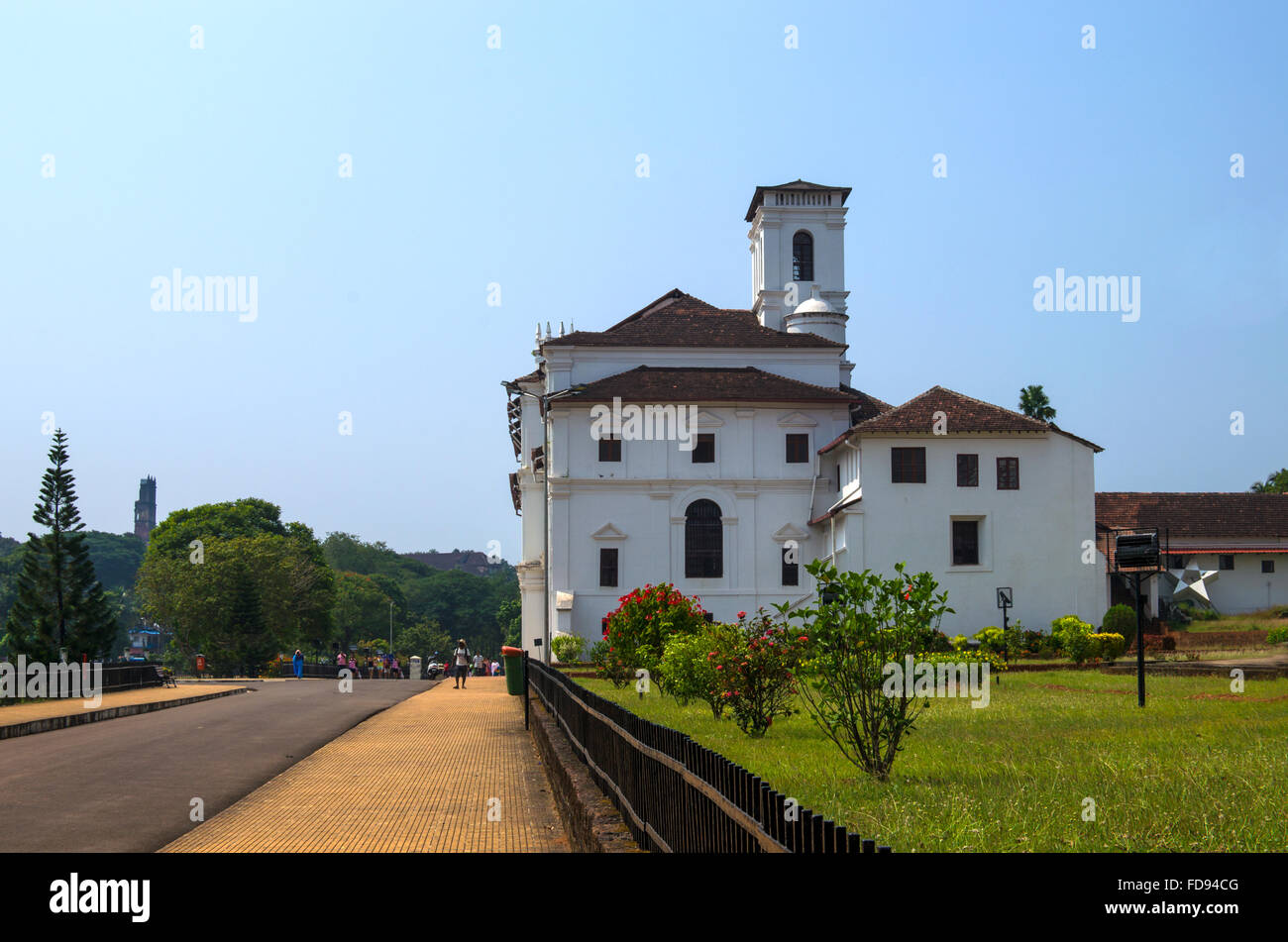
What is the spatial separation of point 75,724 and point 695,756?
1955 centimetres

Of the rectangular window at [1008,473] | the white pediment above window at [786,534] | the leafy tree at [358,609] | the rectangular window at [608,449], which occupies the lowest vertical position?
the leafy tree at [358,609]

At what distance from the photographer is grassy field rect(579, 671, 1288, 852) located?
676cm

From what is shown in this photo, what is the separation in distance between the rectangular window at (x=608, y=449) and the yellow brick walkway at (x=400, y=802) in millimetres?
31941

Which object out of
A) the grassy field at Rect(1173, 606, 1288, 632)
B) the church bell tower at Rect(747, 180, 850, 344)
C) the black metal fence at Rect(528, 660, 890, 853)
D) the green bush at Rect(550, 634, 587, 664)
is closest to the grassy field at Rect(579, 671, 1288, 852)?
the black metal fence at Rect(528, 660, 890, 853)

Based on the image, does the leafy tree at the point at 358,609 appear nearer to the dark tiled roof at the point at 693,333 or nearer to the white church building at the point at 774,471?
the white church building at the point at 774,471

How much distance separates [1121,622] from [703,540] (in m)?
17.2

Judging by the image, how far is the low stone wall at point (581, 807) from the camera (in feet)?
23.8

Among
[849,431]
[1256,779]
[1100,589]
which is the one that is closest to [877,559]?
[849,431]

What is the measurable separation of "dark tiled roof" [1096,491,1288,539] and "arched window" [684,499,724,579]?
58.7ft

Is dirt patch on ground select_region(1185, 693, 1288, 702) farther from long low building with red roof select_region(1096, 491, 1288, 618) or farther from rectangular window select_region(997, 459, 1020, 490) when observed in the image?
long low building with red roof select_region(1096, 491, 1288, 618)

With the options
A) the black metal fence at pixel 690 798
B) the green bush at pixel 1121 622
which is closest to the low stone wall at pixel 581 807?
the black metal fence at pixel 690 798

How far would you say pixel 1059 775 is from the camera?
923 centimetres

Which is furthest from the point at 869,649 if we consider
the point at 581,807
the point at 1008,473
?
the point at 1008,473

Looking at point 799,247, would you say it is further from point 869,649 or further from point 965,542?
point 869,649
